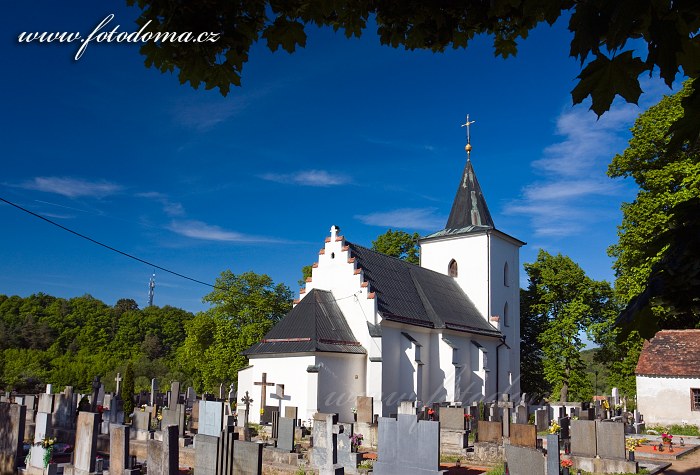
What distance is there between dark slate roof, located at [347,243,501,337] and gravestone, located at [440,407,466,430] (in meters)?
7.96

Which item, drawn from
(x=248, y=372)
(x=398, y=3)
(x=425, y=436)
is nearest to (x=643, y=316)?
(x=398, y=3)

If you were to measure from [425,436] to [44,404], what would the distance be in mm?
16619

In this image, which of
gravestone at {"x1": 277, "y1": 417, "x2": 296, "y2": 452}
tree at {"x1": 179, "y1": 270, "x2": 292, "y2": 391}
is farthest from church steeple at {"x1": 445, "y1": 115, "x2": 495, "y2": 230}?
gravestone at {"x1": 277, "y1": 417, "x2": 296, "y2": 452}

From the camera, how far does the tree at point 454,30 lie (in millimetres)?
2281

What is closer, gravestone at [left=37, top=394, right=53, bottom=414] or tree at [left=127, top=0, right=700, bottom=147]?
tree at [left=127, top=0, right=700, bottom=147]

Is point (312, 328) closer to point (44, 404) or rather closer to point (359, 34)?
point (44, 404)

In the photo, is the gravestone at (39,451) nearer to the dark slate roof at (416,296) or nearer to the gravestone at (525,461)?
the gravestone at (525,461)

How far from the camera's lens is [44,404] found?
A: 21.7 metres

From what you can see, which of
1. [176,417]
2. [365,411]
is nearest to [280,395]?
[365,411]

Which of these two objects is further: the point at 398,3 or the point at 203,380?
the point at 203,380

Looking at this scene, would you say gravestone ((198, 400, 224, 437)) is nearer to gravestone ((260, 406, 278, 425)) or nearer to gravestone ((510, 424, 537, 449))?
gravestone ((510, 424, 537, 449))

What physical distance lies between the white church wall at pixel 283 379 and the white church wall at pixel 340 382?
616 mm

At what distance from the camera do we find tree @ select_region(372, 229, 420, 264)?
46562 millimetres

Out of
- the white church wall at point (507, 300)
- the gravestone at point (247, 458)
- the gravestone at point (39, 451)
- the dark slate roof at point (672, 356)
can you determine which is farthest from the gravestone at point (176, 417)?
the white church wall at point (507, 300)
